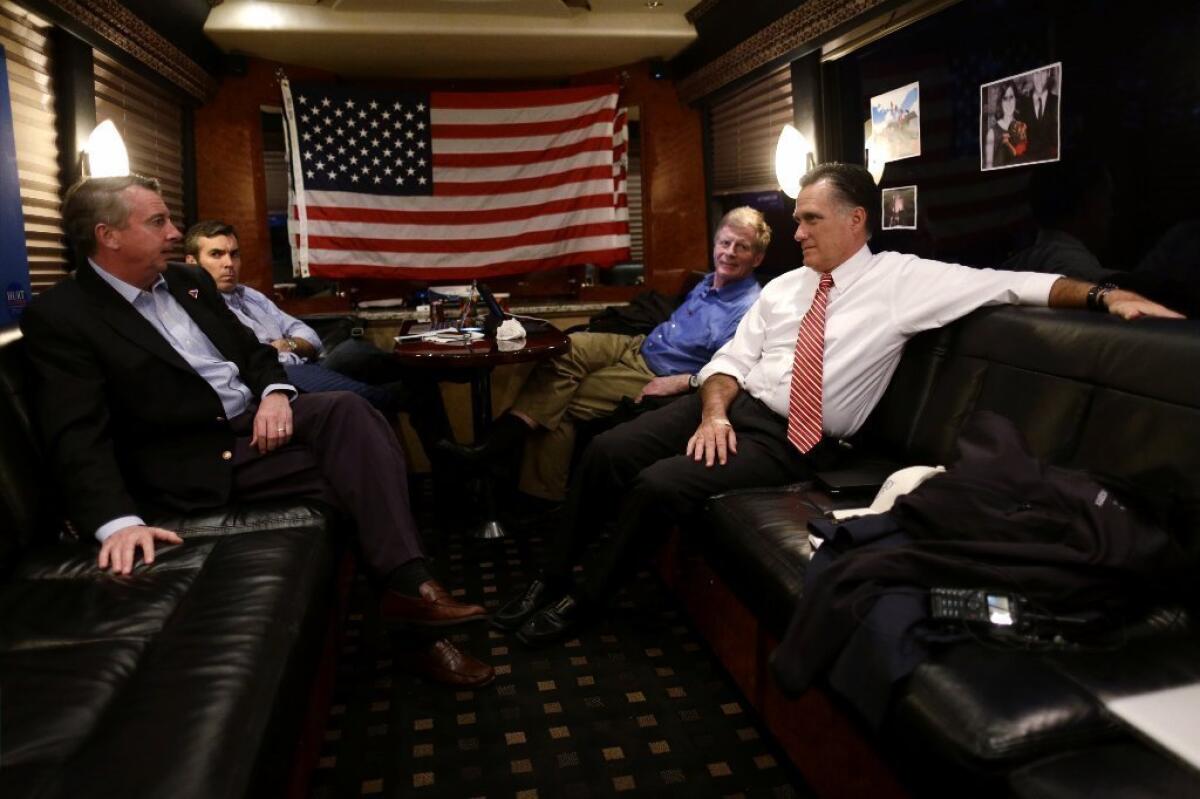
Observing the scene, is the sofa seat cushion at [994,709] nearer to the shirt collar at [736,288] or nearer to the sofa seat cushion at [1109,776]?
the sofa seat cushion at [1109,776]

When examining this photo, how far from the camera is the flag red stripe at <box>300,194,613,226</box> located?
190 inches

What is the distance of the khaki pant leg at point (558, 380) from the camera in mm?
3619

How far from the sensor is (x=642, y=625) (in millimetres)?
2646

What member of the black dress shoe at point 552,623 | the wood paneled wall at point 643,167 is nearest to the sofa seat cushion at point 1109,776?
the black dress shoe at point 552,623

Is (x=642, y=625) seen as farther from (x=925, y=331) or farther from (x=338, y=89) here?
(x=338, y=89)

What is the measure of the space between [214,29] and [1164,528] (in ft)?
14.7

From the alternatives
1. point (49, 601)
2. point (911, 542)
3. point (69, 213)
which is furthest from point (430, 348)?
point (911, 542)

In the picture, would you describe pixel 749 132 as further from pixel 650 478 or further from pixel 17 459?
pixel 17 459

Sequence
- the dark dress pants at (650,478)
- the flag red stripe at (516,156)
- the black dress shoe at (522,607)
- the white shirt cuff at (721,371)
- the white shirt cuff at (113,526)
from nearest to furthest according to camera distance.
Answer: the white shirt cuff at (113,526) < the dark dress pants at (650,478) < the black dress shoe at (522,607) < the white shirt cuff at (721,371) < the flag red stripe at (516,156)

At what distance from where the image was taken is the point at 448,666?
2.28 m

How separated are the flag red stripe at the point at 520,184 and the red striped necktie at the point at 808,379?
8.88 feet

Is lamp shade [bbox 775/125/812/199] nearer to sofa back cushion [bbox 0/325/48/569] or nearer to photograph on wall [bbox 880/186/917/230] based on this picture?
photograph on wall [bbox 880/186/917/230]

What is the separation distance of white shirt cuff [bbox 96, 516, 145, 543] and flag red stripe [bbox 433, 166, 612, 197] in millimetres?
3346

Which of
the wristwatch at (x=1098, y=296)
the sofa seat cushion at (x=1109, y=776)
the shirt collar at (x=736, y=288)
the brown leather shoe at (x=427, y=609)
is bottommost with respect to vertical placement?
the brown leather shoe at (x=427, y=609)
